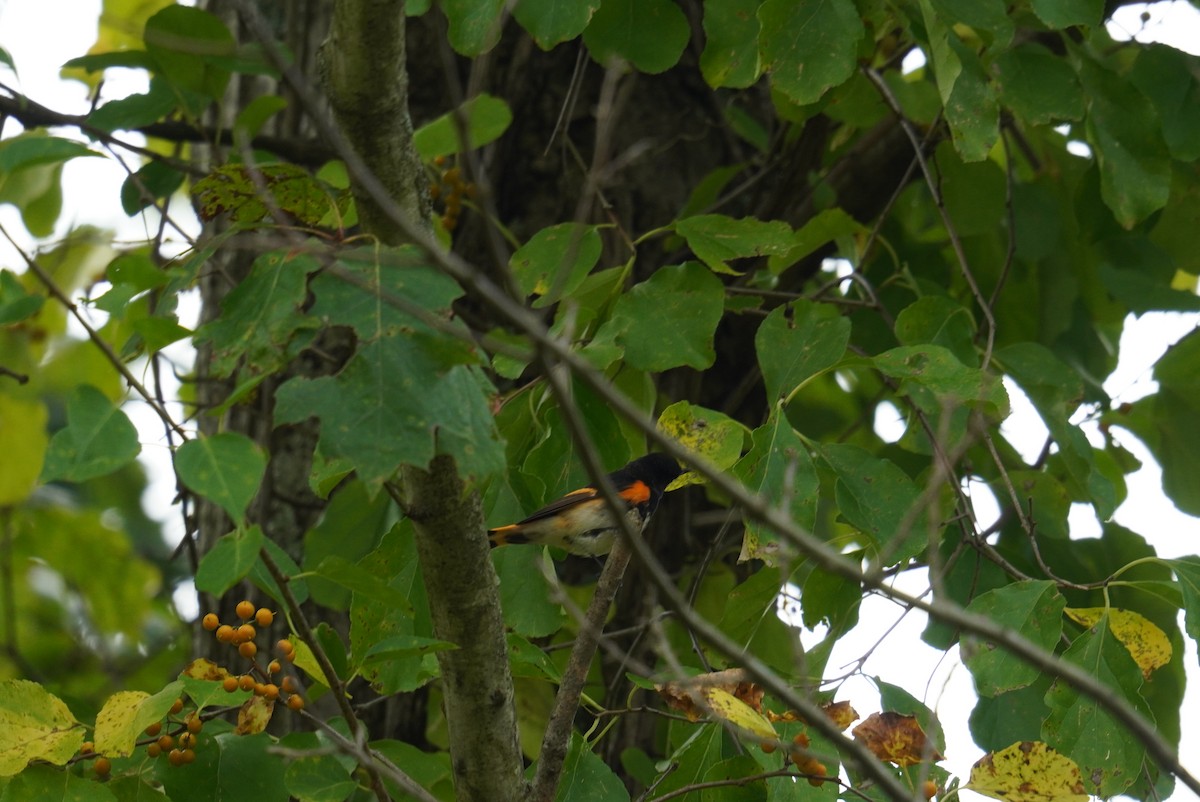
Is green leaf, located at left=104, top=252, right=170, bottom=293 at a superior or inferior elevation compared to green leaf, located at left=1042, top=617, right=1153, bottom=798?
superior

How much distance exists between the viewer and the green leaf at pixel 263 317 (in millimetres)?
1970

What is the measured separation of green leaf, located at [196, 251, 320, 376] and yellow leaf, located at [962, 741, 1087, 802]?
140 centimetres

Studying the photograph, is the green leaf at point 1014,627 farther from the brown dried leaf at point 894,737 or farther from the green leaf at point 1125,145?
the green leaf at point 1125,145

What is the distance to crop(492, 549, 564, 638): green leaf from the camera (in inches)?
102

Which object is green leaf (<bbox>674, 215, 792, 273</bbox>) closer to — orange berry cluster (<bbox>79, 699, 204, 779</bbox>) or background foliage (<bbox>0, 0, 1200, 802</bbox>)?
background foliage (<bbox>0, 0, 1200, 802</bbox>)

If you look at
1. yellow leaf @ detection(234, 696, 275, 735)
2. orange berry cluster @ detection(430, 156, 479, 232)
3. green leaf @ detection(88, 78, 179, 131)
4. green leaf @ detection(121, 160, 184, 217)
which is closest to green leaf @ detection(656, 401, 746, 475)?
yellow leaf @ detection(234, 696, 275, 735)

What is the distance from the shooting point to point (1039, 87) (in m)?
2.94

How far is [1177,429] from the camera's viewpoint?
133 inches

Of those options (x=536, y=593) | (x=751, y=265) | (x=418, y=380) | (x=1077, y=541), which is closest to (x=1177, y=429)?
(x=1077, y=541)

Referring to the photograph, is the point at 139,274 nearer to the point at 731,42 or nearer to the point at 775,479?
the point at 775,479

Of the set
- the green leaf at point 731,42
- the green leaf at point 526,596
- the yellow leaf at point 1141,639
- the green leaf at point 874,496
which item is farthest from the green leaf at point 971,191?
the green leaf at point 526,596

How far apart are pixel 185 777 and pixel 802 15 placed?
2.06 m

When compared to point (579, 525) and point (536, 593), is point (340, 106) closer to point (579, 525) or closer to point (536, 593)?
point (536, 593)

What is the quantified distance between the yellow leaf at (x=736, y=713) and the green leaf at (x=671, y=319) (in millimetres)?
794
